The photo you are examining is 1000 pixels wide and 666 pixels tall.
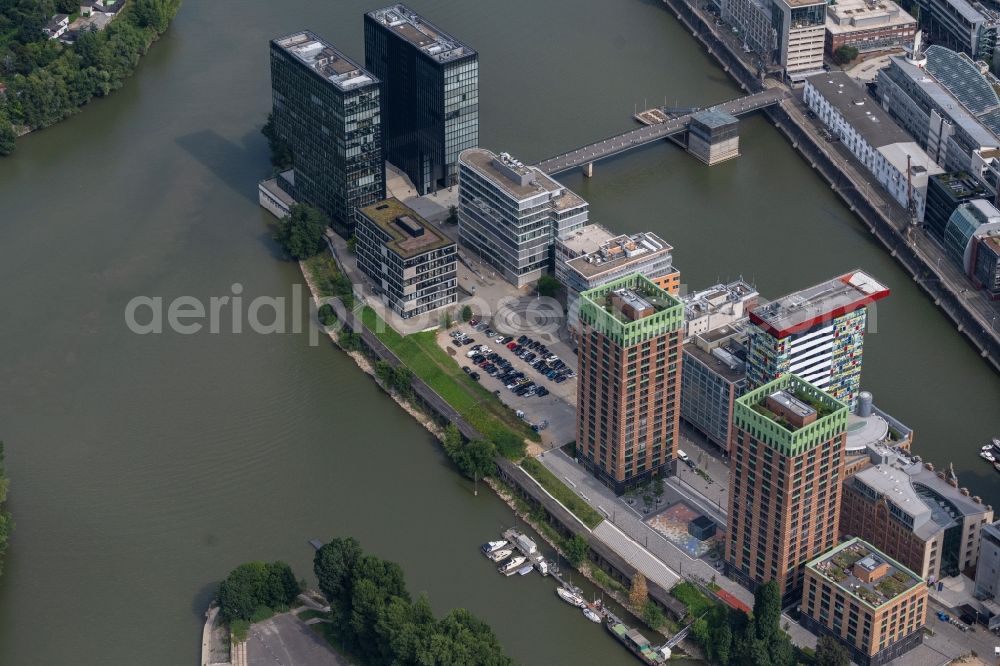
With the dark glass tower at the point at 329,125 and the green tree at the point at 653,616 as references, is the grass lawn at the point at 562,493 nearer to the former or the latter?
the green tree at the point at 653,616

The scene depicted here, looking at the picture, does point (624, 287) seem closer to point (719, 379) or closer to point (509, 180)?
point (719, 379)

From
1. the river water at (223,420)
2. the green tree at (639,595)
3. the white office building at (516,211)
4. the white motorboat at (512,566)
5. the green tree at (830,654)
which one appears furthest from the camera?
the white office building at (516,211)

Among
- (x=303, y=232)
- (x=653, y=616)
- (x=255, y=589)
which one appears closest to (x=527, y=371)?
(x=303, y=232)

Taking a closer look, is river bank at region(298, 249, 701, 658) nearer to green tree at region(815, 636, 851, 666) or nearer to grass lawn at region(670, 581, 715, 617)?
grass lawn at region(670, 581, 715, 617)

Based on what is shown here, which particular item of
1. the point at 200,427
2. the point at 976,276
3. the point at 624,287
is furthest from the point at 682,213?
the point at 200,427

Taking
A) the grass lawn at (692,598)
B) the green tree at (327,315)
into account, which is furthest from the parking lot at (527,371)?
the grass lawn at (692,598)

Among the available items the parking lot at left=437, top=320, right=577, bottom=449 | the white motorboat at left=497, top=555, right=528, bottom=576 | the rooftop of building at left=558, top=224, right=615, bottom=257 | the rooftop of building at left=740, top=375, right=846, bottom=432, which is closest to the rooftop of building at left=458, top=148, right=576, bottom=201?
the rooftop of building at left=558, top=224, right=615, bottom=257
